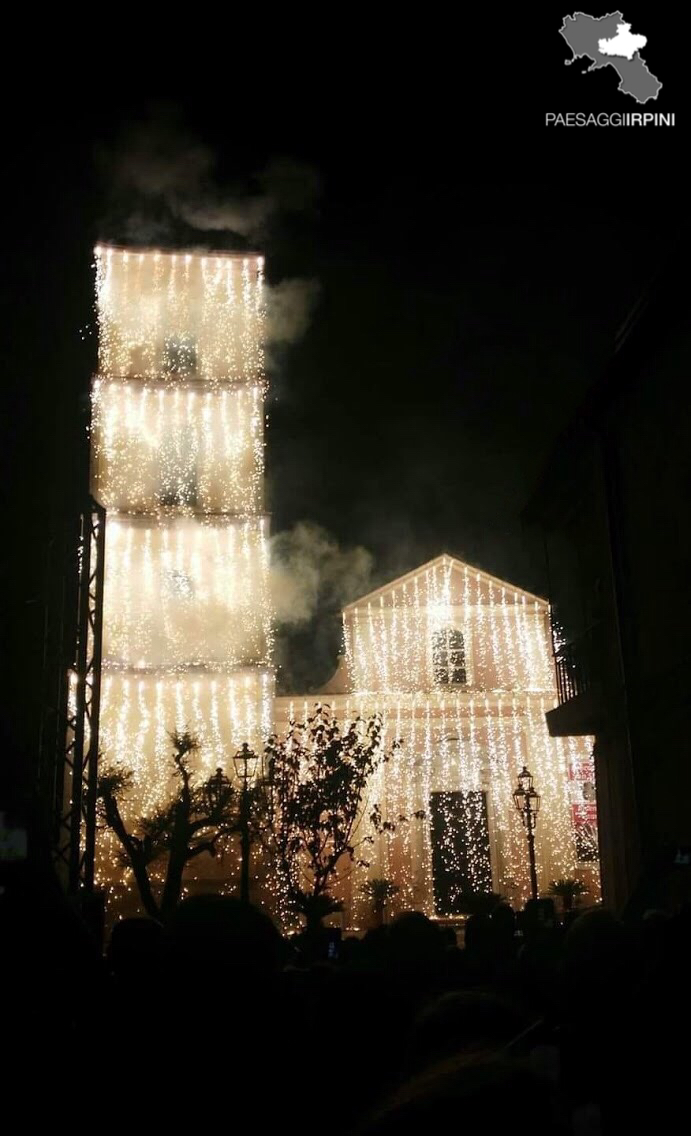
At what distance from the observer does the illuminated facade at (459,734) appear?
27406mm

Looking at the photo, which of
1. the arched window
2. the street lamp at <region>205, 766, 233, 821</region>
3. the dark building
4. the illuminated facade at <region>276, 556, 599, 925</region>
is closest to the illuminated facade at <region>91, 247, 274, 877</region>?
the illuminated facade at <region>276, 556, 599, 925</region>

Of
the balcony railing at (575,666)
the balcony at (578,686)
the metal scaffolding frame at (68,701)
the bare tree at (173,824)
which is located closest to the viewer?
the metal scaffolding frame at (68,701)

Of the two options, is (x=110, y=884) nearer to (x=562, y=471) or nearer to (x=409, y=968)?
(x=562, y=471)

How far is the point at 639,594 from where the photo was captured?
46.4ft

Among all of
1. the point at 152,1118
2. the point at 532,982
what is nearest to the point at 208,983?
the point at 152,1118

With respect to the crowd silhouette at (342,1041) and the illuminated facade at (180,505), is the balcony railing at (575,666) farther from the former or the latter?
the illuminated facade at (180,505)

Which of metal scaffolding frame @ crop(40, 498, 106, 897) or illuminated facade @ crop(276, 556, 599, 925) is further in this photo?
illuminated facade @ crop(276, 556, 599, 925)

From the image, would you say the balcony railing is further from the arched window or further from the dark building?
the arched window

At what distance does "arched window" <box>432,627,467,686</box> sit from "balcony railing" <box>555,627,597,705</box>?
39.5 ft

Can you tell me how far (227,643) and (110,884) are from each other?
7741 millimetres

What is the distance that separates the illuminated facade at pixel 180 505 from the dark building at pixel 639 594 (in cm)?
1406

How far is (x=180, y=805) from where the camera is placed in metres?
22.7

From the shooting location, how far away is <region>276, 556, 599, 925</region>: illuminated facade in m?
27.4

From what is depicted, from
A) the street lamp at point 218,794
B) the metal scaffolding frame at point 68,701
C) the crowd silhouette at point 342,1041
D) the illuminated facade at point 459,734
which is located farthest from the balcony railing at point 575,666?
the crowd silhouette at point 342,1041
